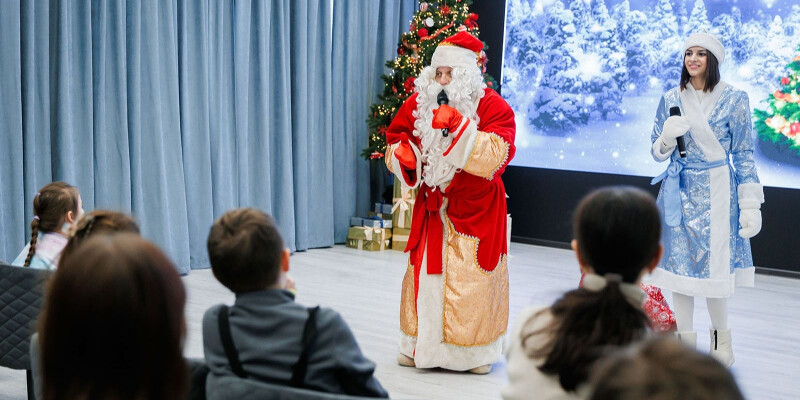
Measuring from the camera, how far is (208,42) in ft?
18.8

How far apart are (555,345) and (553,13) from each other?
6277 mm

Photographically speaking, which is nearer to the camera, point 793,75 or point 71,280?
point 71,280

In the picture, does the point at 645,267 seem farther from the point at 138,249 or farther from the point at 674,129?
the point at 674,129

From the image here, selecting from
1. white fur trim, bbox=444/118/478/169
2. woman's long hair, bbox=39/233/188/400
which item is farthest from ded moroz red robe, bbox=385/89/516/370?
woman's long hair, bbox=39/233/188/400

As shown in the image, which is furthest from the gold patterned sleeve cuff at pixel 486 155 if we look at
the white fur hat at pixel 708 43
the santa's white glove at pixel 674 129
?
the white fur hat at pixel 708 43

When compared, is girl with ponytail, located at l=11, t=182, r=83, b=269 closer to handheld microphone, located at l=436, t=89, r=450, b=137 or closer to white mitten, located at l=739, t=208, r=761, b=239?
handheld microphone, located at l=436, t=89, r=450, b=137

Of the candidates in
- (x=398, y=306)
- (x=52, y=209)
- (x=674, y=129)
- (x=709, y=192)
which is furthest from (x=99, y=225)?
(x=398, y=306)

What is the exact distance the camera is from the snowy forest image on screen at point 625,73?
646 cm

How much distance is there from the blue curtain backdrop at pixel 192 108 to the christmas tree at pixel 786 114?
314 cm

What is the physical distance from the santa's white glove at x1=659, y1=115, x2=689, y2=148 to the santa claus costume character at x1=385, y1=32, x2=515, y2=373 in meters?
0.73

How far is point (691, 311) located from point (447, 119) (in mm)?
1495

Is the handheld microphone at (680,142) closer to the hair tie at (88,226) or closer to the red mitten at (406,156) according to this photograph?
the red mitten at (406,156)

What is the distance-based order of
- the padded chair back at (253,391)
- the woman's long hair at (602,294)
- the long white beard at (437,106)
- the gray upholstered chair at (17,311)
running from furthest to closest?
1. the long white beard at (437,106)
2. the gray upholstered chair at (17,311)
3. the woman's long hair at (602,294)
4. the padded chair back at (253,391)

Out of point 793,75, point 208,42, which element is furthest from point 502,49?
point 208,42
